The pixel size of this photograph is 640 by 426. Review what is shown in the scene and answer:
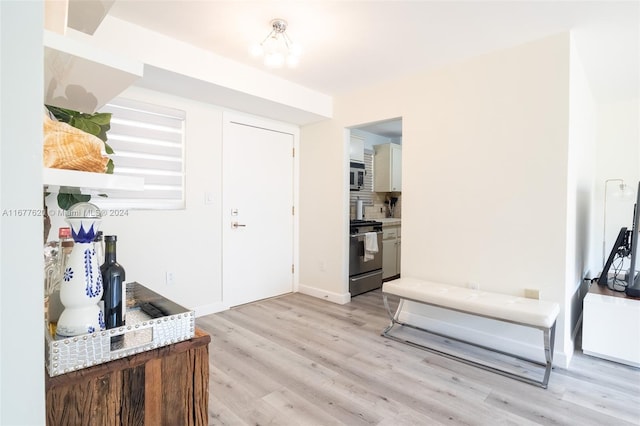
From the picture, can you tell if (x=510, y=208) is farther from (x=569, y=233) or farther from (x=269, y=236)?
(x=269, y=236)

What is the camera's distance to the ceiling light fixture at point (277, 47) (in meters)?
2.30

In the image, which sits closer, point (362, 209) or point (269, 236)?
point (269, 236)

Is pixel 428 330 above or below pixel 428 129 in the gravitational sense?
below

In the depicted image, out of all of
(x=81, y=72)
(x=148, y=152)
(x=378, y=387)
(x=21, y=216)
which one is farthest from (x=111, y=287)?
(x=148, y=152)

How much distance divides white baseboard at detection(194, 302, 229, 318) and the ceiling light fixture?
95.6 inches

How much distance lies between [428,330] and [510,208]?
1.28 metres

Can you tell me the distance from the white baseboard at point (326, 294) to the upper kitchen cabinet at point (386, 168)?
2210 millimetres

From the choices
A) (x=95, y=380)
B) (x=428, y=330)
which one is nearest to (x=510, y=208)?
Result: (x=428, y=330)

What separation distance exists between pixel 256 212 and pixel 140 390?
3.08 metres

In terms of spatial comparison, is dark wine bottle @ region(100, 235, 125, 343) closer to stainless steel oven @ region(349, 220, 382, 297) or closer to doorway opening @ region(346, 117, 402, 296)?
stainless steel oven @ region(349, 220, 382, 297)

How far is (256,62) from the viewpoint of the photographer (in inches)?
116

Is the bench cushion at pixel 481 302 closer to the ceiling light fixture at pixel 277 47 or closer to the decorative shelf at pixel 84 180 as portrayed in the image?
the ceiling light fixture at pixel 277 47

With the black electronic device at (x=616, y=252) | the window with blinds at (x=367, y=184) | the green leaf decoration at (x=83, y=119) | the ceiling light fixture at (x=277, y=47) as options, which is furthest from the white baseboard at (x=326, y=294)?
the green leaf decoration at (x=83, y=119)

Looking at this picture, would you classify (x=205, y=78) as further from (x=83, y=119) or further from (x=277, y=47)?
(x=83, y=119)
